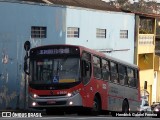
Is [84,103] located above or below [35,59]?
below

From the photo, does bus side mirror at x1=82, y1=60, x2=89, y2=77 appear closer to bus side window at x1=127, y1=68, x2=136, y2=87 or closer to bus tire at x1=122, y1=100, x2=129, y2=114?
bus tire at x1=122, y1=100, x2=129, y2=114

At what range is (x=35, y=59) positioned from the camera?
2392 centimetres

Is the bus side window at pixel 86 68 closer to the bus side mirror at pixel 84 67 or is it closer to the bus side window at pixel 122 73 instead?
the bus side mirror at pixel 84 67

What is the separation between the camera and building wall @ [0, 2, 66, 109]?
32531mm

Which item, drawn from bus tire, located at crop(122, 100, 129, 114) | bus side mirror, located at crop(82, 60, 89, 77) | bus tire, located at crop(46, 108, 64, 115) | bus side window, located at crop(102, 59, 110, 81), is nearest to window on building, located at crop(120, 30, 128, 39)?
bus tire, located at crop(122, 100, 129, 114)

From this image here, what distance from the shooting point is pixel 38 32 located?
1369 inches

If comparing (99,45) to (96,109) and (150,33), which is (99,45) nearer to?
(150,33)

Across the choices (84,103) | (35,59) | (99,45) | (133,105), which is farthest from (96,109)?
(99,45)

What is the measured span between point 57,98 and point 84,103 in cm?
121

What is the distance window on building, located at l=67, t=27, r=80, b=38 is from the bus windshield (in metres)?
13.5

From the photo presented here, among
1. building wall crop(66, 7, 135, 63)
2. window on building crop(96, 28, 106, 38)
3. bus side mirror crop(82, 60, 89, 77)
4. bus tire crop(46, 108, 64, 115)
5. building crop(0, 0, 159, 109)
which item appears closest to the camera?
bus side mirror crop(82, 60, 89, 77)

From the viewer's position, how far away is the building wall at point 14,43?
107 feet

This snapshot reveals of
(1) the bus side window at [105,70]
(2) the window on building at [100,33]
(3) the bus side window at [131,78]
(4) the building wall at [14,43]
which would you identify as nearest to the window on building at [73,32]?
(4) the building wall at [14,43]

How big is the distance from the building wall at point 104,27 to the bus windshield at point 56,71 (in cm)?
1318
